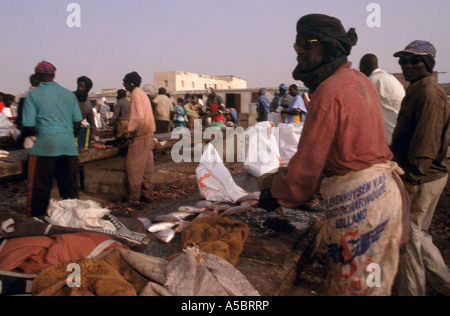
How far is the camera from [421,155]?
254cm

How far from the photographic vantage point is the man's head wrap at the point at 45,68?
13.3 ft

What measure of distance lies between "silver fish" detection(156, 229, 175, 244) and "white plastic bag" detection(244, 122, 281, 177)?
3.30 m

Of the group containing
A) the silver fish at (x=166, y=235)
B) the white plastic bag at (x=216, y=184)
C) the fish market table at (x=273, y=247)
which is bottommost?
the fish market table at (x=273, y=247)

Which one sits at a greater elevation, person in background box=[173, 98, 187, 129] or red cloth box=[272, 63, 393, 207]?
person in background box=[173, 98, 187, 129]

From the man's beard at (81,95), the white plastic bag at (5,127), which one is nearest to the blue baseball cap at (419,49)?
the man's beard at (81,95)

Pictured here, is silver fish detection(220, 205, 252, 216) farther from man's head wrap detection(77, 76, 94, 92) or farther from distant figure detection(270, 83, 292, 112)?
distant figure detection(270, 83, 292, 112)

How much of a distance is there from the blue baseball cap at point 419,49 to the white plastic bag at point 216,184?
2.43 meters

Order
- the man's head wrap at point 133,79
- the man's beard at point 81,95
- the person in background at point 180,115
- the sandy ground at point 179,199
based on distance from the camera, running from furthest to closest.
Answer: the person in background at point 180,115, the man's beard at point 81,95, the man's head wrap at point 133,79, the sandy ground at point 179,199

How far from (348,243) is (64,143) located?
376 cm

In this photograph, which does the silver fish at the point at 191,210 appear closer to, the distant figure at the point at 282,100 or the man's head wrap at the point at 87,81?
the man's head wrap at the point at 87,81

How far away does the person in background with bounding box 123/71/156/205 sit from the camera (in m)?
5.46

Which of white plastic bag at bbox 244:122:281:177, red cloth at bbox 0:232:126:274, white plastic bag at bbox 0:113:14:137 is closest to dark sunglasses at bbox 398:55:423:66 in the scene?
red cloth at bbox 0:232:126:274

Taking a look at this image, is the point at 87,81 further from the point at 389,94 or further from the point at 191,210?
the point at 389,94
